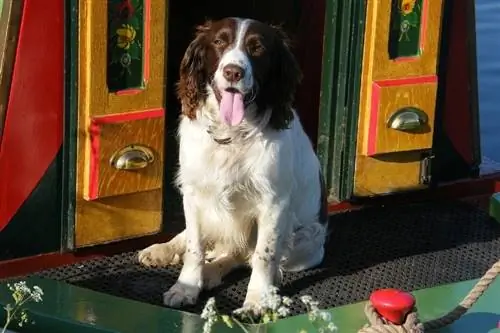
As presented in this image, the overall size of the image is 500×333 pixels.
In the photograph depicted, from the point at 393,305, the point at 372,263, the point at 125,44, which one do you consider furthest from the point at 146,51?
the point at 393,305

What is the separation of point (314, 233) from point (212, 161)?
0.65 meters

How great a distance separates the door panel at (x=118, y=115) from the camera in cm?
415

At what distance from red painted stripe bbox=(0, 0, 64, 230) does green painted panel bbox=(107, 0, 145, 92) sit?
0.20 m

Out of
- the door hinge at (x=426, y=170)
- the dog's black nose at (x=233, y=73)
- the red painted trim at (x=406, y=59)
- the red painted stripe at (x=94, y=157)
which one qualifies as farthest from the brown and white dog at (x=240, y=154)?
the door hinge at (x=426, y=170)

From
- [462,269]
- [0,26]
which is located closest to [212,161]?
[0,26]

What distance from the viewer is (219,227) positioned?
4.37m

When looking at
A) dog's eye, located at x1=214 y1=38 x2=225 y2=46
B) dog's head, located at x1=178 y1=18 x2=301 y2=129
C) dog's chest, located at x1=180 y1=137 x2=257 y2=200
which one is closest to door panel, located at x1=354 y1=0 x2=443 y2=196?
dog's head, located at x1=178 y1=18 x2=301 y2=129

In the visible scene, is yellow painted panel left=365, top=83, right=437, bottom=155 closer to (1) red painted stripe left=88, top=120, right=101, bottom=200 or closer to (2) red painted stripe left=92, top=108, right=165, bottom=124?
(2) red painted stripe left=92, top=108, right=165, bottom=124

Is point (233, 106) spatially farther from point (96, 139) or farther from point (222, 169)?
point (96, 139)

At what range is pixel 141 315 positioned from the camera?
12.9ft

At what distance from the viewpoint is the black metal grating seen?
436cm

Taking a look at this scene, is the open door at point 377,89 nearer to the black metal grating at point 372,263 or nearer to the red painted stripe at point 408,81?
the red painted stripe at point 408,81

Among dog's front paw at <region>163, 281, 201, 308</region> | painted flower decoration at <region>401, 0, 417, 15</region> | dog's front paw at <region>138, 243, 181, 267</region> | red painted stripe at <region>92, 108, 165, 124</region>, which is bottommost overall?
dog's front paw at <region>163, 281, 201, 308</region>

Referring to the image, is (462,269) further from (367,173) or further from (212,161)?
(212,161)
